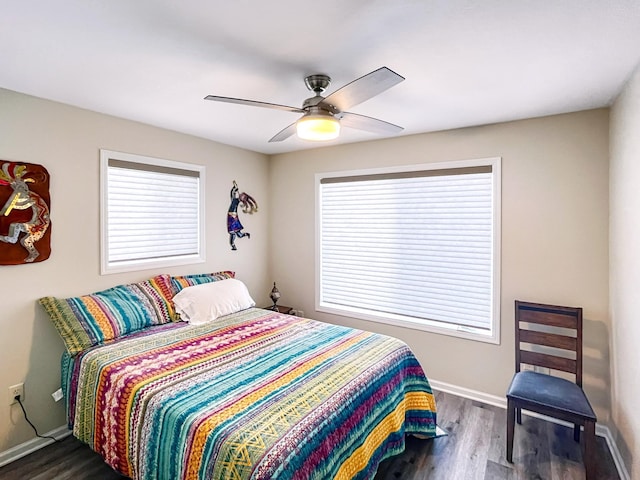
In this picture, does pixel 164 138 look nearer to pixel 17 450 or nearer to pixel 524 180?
pixel 17 450

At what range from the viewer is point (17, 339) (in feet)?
7.70

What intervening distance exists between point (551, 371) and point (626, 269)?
3.50 feet

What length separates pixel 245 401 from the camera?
1696 mm

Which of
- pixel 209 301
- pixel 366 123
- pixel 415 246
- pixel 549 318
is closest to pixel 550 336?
pixel 549 318

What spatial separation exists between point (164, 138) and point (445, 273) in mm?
2918

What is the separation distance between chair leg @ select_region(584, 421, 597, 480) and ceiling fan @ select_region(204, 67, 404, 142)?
7.03 feet

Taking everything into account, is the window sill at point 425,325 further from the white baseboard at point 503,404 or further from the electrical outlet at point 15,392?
the electrical outlet at point 15,392

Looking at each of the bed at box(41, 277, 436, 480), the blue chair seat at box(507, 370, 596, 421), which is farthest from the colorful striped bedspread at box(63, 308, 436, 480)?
the blue chair seat at box(507, 370, 596, 421)

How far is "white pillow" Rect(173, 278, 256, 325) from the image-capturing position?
2.96 metres

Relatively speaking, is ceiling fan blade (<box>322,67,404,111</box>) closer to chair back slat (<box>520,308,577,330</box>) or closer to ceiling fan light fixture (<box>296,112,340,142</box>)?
ceiling fan light fixture (<box>296,112,340,142</box>)

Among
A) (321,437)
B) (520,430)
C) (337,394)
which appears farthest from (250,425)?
(520,430)

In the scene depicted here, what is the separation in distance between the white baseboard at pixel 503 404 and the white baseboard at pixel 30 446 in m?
3.08

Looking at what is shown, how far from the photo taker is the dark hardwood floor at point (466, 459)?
2141 mm

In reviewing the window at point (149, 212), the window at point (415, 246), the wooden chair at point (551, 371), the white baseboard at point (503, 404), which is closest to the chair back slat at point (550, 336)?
the wooden chair at point (551, 371)
